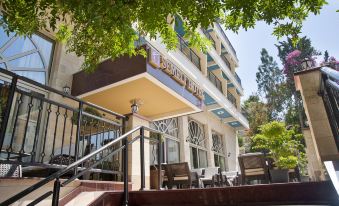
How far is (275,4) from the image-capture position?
325 cm

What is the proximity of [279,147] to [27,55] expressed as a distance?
7.99 meters

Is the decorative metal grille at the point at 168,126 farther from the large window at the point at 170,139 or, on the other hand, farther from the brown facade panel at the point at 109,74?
the brown facade panel at the point at 109,74

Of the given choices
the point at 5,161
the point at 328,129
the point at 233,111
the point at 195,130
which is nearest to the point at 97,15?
the point at 5,161

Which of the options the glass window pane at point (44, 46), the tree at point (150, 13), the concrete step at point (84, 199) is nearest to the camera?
the tree at point (150, 13)

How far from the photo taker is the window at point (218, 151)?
734 inches

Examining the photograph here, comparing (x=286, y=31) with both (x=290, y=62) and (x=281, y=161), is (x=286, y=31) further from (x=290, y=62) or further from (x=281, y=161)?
(x=290, y=62)

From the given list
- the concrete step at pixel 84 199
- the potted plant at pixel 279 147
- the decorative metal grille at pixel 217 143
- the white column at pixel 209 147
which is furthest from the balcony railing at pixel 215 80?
the concrete step at pixel 84 199

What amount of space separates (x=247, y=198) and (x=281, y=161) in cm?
369

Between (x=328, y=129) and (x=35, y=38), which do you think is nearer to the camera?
(x=328, y=129)

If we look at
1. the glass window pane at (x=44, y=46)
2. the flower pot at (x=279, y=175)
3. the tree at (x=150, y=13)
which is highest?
the glass window pane at (x=44, y=46)

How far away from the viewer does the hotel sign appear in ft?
22.7

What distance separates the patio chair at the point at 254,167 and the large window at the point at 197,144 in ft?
25.2

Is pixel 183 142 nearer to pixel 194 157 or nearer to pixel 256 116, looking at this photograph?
pixel 194 157

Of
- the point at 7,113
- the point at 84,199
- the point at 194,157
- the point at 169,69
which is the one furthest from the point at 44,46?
the point at 194,157
